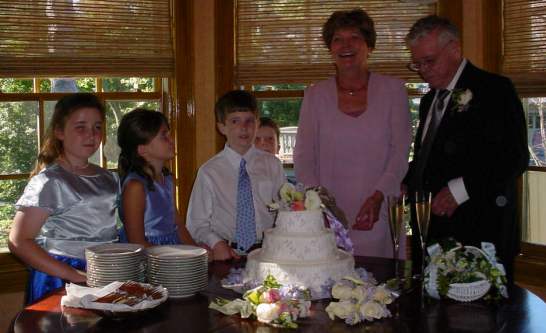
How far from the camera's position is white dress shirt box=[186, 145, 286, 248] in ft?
9.10

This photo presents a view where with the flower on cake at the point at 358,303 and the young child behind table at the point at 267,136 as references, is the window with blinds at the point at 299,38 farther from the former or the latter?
the flower on cake at the point at 358,303

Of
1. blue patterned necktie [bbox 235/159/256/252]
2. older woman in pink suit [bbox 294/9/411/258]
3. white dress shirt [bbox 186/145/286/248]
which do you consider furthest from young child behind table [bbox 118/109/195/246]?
older woman in pink suit [bbox 294/9/411/258]

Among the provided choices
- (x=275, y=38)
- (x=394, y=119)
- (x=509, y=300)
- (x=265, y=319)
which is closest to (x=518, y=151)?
(x=394, y=119)

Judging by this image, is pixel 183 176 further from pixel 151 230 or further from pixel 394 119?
pixel 394 119

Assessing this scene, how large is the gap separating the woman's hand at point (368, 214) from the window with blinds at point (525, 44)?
1.39 m

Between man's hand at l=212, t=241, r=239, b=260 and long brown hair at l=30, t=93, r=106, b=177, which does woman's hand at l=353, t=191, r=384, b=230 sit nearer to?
man's hand at l=212, t=241, r=239, b=260

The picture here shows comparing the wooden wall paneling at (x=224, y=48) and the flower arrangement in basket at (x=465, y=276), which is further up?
the wooden wall paneling at (x=224, y=48)

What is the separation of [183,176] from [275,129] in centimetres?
59

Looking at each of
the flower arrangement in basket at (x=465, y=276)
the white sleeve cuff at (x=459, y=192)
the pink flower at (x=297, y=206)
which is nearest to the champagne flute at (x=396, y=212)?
the flower arrangement in basket at (x=465, y=276)

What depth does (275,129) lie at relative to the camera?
3.68 meters

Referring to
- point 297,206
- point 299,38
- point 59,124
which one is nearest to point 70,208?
point 59,124

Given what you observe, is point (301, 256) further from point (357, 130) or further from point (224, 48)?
point (224, 48)

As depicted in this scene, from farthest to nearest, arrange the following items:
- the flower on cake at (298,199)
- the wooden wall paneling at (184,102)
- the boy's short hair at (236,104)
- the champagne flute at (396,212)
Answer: the wooden wall paneling at (184,102) → the boy's short hair at (236,104) → the flower on cake at (298,199) → the champagne flute at (396,212)

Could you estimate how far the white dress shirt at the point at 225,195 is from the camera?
2773mm
